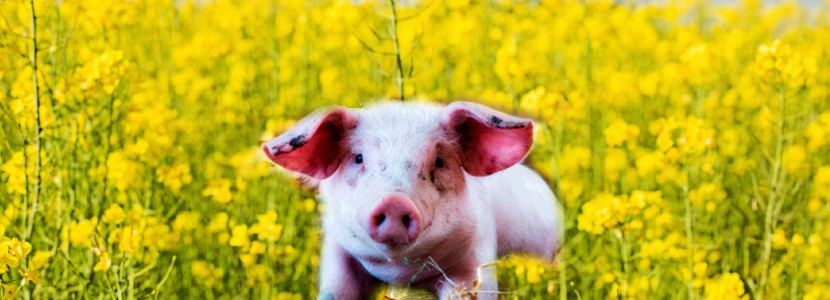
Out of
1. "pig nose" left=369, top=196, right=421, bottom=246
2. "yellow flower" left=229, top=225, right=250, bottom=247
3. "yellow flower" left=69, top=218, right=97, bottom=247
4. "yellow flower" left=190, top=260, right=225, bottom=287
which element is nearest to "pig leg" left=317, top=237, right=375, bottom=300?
"pig nose" left=369, top=196, right=421, bottom=246

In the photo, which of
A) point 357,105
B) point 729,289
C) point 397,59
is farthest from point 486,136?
point 357,105

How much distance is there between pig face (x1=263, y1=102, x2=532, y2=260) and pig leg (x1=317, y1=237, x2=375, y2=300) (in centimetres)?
6

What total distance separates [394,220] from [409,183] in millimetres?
117

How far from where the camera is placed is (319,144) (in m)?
1.95

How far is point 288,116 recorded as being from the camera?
5523 millimetres

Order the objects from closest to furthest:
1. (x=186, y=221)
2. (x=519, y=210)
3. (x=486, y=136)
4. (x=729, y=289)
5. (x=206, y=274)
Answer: (x=486, y=136)
(x=519, y=210)
(x=729, y=289)
(x=206, y=274)
(x=186, y=221)

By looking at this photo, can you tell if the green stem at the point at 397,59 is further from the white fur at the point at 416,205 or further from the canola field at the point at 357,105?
the white fur at the point at 416,205

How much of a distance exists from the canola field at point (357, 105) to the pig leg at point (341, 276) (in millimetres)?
122

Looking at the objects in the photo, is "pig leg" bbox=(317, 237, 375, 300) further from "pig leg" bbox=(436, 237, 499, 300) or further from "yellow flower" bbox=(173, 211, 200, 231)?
"yellow flower" bbox=(173, 211, 200, 231)

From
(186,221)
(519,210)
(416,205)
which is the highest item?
(416,205)

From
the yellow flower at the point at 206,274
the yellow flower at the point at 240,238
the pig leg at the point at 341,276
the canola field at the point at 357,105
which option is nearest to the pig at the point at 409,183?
the pig leg at the point at 341,276

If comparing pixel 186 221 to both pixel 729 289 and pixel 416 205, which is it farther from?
pixel 416 205

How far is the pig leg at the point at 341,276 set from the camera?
1980mm

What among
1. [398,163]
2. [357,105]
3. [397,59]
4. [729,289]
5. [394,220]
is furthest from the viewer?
[357,105]
